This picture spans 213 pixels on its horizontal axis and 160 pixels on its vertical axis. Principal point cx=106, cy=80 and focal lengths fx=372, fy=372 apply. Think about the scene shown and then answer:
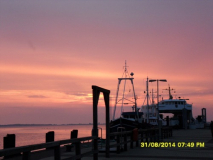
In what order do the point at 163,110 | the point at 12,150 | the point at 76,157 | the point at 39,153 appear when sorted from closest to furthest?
the point at 12,150 → the point at 76,157 → the point at 39,153 → the point at 163,110

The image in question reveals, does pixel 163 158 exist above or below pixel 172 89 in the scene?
below

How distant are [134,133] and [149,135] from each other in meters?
6.88

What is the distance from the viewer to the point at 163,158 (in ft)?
50.9

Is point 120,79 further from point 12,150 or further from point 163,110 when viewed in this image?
point 12,150

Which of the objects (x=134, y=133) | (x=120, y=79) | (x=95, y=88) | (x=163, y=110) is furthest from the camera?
(x=163, y=110)

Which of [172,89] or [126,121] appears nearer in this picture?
[126,121]

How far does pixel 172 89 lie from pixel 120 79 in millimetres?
57240

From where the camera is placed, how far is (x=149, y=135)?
26.7 metres

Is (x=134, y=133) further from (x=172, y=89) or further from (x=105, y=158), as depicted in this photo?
(x=172, y=89)

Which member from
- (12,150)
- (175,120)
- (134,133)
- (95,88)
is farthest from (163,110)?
(12,150)

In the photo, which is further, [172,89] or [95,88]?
[172,89]

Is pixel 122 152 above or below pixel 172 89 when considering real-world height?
below

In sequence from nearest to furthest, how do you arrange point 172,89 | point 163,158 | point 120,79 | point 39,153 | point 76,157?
point 76,157 → point 163,158 → point 39,153 → point 120,79 → point 172,89

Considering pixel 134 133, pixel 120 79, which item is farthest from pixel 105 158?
pixel 120 79
